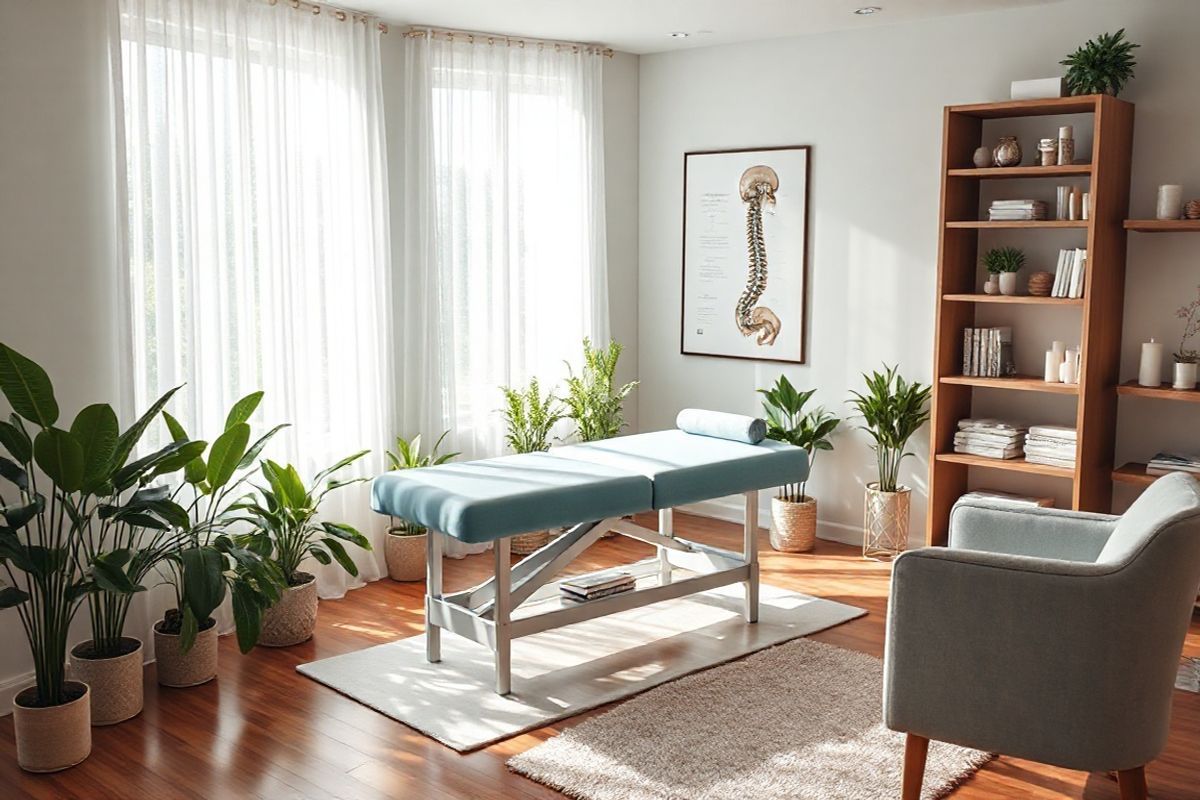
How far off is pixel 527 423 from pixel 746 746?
8.23 feet

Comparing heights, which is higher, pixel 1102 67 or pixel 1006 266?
pixel 1102 67

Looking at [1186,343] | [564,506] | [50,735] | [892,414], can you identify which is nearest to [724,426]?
[564,506]

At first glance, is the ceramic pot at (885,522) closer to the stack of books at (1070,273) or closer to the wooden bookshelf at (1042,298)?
the wooden bookshelf at (1042,298)

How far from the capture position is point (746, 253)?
5895 mm

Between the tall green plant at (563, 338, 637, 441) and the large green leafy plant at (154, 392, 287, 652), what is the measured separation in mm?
2141

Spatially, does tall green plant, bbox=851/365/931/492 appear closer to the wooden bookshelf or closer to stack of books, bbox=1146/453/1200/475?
the wooden bookshelf

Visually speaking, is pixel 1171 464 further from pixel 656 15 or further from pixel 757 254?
pixel 656 15

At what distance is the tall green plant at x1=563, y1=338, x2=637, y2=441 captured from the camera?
5.71 metres

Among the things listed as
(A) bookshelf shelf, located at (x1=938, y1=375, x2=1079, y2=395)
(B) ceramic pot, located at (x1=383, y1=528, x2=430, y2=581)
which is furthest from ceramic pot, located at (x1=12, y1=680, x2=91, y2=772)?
(A) bookshelf shelf, located at (x1=938, y1=375, x2=1079, y2=395)

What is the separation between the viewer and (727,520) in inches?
243

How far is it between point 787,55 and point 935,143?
89 centimetres

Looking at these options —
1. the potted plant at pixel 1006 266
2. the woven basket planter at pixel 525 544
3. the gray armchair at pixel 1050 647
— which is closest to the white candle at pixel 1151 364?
the potted plant at pixel 1006 266

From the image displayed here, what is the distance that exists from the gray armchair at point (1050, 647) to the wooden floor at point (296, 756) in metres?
0.44

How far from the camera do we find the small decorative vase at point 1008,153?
4.75 metres
